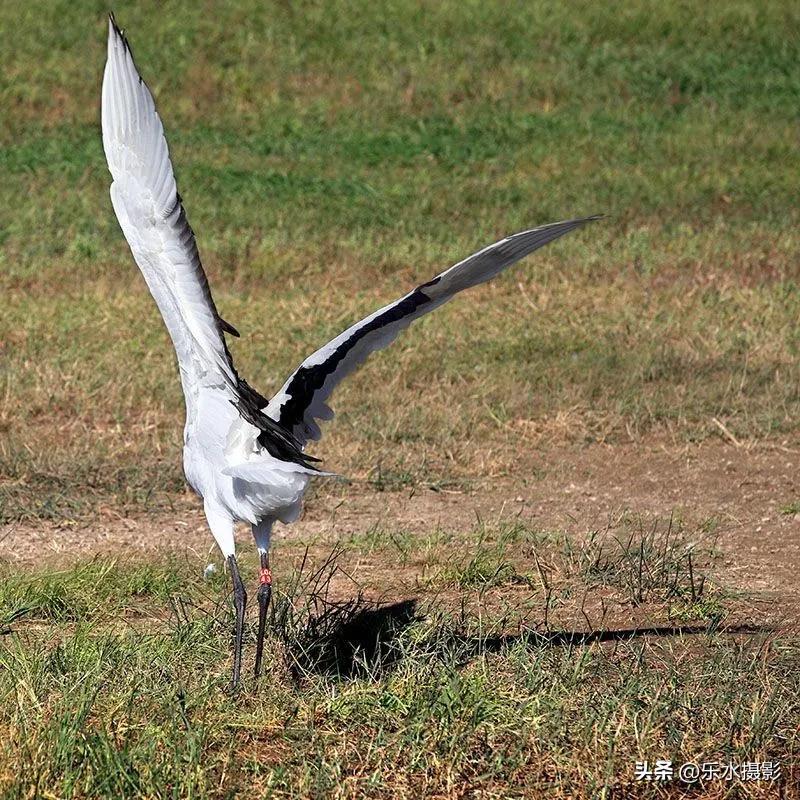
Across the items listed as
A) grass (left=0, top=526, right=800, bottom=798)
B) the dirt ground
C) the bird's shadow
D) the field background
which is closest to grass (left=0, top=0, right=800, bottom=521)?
the field background

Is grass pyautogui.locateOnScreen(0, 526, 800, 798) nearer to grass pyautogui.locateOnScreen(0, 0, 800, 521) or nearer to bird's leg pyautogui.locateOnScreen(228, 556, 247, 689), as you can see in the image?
bird's leg pyautogui.locateOnScreen(228, 556, 247, 689)

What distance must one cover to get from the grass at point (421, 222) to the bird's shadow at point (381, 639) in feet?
5.74

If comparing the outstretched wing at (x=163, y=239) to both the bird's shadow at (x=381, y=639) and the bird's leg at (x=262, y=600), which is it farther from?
the bird's shadow at (x=381, y=639)

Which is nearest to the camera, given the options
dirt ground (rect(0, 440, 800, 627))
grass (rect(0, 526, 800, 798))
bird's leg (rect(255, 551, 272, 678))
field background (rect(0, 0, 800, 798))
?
grass (rect(0, 526, 800, 798))

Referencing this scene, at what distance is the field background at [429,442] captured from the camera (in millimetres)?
3768

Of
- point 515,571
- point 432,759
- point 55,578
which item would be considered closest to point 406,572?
point 515,571

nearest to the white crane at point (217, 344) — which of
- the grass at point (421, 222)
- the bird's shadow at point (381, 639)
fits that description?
the bird's shadow at point (381, 639)

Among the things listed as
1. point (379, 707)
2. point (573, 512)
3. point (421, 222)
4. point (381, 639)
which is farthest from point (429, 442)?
point (421, 222)

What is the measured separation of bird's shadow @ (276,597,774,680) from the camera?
4277 mm

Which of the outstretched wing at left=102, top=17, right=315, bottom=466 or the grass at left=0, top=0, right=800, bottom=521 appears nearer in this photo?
the outstretched wing at left=102, top=17, right=315, bottom=466

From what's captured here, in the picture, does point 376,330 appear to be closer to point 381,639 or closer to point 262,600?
point 262,600

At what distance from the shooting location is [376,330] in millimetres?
4129

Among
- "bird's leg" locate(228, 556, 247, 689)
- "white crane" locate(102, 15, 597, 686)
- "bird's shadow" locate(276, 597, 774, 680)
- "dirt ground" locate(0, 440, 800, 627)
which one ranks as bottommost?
"dirt ground" locate(0, 440, 800, 627)

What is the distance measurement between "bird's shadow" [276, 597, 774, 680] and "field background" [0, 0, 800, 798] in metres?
0.02
